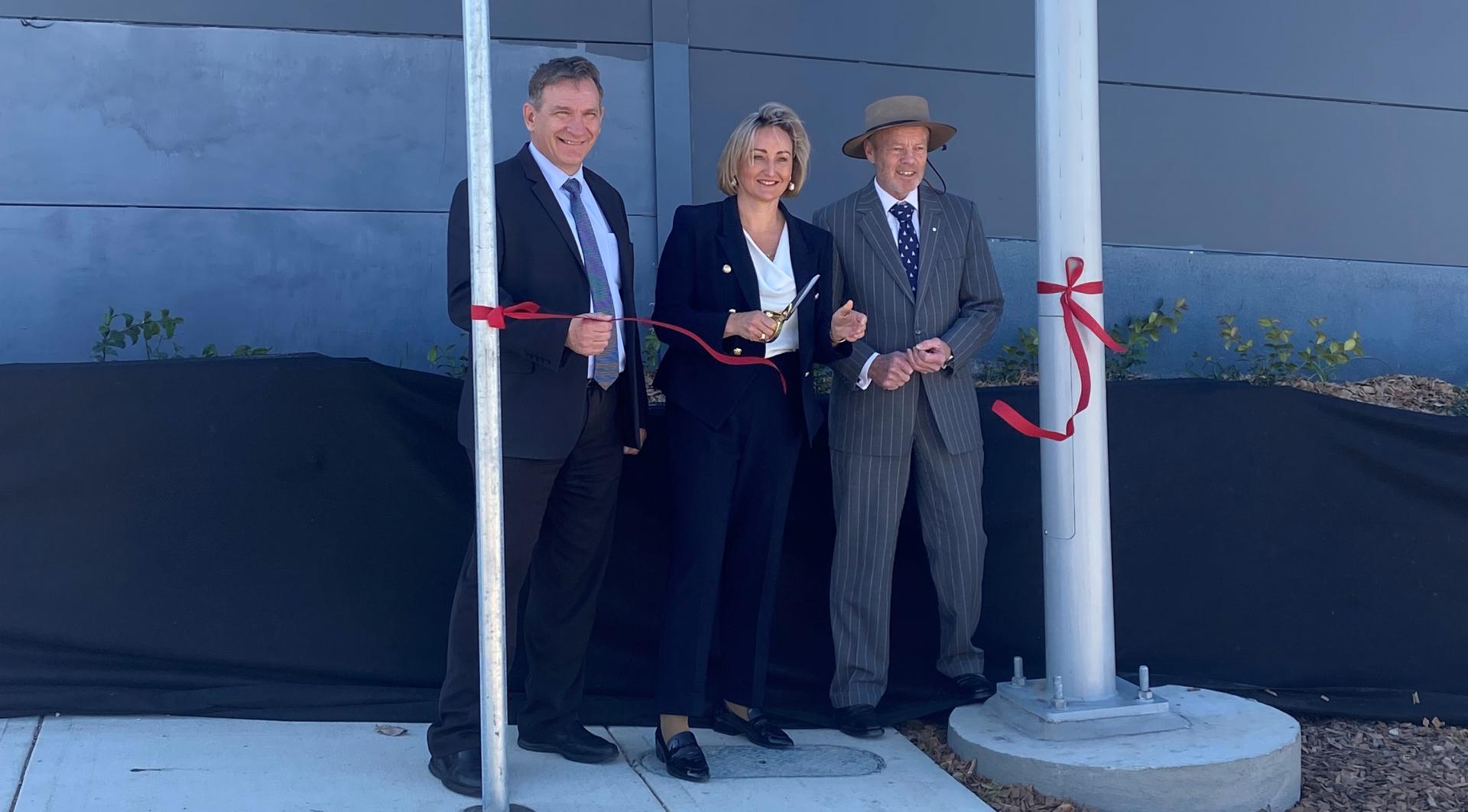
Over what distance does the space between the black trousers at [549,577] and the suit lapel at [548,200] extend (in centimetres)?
38

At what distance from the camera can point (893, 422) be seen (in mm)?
4125

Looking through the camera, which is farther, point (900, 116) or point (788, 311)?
point (900, 116)

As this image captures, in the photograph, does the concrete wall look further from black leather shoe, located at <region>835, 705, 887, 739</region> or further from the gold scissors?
black leather shoe, located at <region>835, 705, 887, 739</region>

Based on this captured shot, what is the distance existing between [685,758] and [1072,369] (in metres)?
1.55

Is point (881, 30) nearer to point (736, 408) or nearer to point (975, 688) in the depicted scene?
point (736, 408)

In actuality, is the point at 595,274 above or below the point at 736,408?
above

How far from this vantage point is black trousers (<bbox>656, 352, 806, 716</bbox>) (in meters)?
3.87

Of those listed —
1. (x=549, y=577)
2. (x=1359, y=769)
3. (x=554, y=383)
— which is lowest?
(x=1359, y=769)

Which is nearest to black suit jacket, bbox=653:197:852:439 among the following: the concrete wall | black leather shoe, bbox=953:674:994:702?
black leather shoe, bbox=953:674:994:702

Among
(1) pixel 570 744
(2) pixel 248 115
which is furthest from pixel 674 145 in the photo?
(1) pixel 570 744

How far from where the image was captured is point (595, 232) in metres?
3.74

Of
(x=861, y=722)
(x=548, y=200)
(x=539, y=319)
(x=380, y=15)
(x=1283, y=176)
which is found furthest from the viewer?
(x=1283, y=176)

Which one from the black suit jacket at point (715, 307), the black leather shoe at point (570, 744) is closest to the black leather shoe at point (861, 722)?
the black leather shoe at point (570, 744)

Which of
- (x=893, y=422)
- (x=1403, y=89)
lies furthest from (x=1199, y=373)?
(x=893, y=422)
